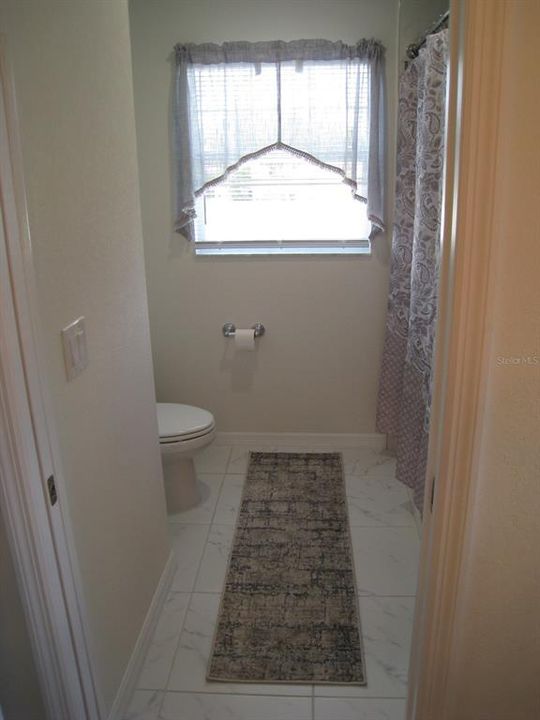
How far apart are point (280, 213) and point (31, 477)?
222cm

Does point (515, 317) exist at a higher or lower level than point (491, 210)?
lower

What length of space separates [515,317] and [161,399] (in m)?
2.64

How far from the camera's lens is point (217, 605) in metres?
2.25

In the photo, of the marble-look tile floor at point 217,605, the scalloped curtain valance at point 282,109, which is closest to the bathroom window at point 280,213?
the scalloped curtain valance at point 282,109

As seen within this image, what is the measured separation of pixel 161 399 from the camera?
3.49 m

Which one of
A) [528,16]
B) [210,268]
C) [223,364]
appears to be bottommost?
[223,364]

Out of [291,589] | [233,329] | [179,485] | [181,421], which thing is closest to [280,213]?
[233,329]

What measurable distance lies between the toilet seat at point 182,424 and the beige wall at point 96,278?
50 cm

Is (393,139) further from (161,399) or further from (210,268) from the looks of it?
(161,399)

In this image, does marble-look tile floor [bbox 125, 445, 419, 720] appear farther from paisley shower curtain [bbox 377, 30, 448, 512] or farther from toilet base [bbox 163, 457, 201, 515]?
paisley shower curtain [bbox 377, 30, 448, 512]

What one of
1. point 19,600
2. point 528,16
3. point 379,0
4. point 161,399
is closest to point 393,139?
point 379,0

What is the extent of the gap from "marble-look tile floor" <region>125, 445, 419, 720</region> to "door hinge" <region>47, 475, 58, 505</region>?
92 cm

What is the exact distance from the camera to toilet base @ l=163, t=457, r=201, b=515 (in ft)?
9.32

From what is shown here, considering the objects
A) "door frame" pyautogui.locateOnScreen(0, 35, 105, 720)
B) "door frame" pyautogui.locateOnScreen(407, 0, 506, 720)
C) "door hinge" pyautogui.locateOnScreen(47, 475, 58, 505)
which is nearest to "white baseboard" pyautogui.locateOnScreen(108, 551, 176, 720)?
"door frame" pyautogui.locateOnScreen(0, 35, 105, 720)
